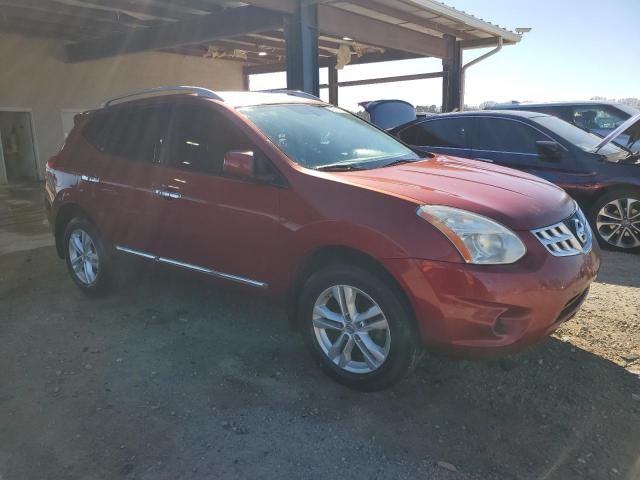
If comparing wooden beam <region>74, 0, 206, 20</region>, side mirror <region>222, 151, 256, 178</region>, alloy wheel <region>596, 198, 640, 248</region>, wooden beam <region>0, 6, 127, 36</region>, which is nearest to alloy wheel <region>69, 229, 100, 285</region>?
side mirror <region>222, 151, 256, 178</region>

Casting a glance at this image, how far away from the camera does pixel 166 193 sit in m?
3.92

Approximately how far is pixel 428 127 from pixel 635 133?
Result: 249cm

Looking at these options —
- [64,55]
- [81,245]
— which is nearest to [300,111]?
[81,245]

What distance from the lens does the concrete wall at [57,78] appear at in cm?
1323

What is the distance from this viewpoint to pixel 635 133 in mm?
6293

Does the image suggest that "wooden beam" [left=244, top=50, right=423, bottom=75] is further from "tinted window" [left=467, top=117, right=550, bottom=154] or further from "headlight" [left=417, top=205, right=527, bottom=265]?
"headlight" [left=417, top=205, right=527, bottom=265]

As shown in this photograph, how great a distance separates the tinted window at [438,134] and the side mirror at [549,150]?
1031mm

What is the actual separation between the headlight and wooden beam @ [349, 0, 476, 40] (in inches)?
269

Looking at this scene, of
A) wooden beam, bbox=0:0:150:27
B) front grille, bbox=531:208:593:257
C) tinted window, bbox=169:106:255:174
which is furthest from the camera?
wooden beam, bbox=0:0:150:27

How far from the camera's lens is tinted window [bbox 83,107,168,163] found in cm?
418

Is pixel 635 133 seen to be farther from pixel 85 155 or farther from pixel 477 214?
pixel 85 155

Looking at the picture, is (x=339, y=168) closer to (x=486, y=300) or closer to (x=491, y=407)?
(x=486, y=300)

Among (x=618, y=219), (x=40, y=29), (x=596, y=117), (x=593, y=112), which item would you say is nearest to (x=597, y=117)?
(x=596, y=117)

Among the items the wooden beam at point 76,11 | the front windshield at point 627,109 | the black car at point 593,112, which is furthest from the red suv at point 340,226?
the wooden beam at point 76,11
